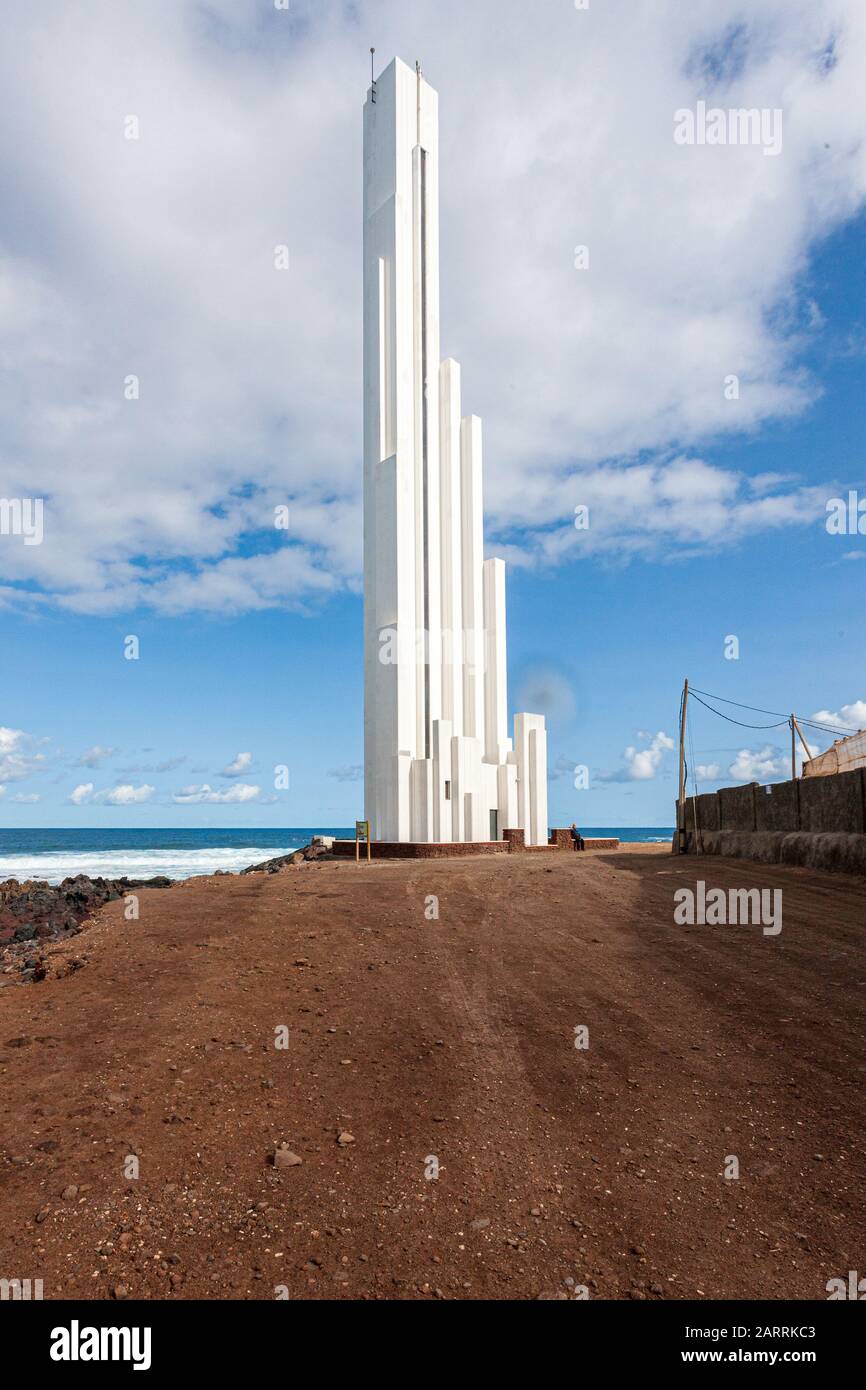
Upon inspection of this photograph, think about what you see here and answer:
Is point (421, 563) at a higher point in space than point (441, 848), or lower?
higher

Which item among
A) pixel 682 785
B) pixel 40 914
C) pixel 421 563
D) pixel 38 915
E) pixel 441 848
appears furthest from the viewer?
pixel 421 563

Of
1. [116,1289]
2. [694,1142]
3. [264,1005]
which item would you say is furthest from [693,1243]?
[264,1005]

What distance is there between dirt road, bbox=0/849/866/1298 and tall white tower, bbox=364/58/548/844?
1916 centimetres

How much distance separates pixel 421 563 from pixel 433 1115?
2636 centimetres

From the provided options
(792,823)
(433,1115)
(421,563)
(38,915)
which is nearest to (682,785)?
(792,823)

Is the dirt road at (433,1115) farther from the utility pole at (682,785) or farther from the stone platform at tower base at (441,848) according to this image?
the stone platform at tower base at (441,848)

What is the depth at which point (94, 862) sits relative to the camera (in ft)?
199

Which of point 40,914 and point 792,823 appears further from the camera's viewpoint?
point 40,914

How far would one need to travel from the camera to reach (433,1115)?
5488mm

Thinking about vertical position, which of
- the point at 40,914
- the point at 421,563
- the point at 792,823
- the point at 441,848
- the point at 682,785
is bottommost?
the point at 40,914

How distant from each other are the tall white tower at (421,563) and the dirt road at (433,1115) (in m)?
19.2

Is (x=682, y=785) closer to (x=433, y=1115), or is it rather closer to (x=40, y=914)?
(x=40, y=914)

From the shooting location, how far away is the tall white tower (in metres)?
29.0
